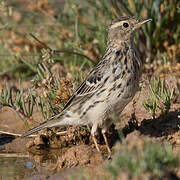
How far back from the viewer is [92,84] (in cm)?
514

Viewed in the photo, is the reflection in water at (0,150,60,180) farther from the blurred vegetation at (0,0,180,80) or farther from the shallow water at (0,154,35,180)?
the blurred vegetation at (0,0,180,80)

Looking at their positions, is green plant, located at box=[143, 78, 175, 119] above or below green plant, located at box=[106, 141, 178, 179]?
below

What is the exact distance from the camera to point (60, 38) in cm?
813

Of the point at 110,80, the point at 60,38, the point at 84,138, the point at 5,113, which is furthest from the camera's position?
the point at 60,38

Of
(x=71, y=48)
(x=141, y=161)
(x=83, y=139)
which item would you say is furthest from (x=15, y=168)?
(x=71, y=48)

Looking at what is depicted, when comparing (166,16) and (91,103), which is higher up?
(166,16)

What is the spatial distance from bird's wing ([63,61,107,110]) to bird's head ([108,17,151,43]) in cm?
45

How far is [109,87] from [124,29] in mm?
930

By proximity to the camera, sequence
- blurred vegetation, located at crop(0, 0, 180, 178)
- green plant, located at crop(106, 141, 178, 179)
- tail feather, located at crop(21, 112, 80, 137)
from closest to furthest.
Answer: green plant, located at crop(106, 141, 178, 179) → tail feather, located at crop(21, 112, 80, 137) → blurred vegetation, located at crop(0, 0, 180, 178)

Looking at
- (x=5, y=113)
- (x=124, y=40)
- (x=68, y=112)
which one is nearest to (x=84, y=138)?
(x=68, y=112)

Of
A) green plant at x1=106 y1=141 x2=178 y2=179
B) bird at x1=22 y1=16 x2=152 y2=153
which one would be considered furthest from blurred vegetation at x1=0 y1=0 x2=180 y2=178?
green plant at x1=106 y1=141 x2=178 y2=179

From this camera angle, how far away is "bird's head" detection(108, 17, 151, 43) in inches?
216

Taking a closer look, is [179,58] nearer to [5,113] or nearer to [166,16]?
[166,16]

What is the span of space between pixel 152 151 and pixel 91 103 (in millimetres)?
2030
